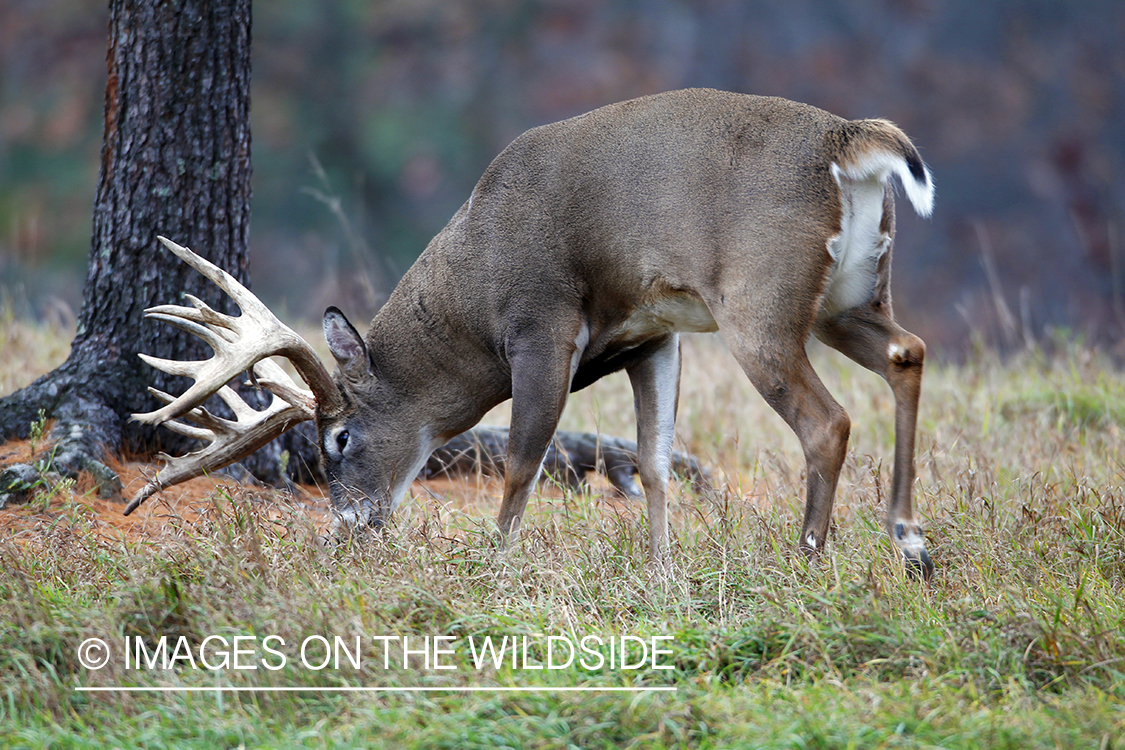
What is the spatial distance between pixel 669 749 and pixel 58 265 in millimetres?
18446

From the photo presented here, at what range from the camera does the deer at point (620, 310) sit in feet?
13.0

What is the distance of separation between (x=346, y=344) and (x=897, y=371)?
238cm

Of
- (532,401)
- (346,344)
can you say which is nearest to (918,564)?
(532,401)

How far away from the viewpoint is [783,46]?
70.5ft

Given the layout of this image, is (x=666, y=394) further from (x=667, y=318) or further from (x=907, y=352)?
(x=907, y=352)

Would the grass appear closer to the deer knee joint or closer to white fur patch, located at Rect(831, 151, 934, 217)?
the deer knee joint

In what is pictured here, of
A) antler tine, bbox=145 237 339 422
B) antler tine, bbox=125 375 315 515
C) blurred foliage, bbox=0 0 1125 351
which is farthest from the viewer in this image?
blurred foliage, bbox=0 0 1125 351

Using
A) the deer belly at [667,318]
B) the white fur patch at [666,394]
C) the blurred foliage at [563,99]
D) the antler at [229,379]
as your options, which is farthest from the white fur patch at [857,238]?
the blurred foliage at [563,99]

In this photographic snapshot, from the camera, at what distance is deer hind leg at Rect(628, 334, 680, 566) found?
4.77 metres

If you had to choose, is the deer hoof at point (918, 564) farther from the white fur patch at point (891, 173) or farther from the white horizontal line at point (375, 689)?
the white horizontal line at point (375, 689)

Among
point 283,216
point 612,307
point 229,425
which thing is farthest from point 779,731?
point 283,216

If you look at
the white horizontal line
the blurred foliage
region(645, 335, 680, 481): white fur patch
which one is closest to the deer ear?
region(645, 335, 680, 481): white fur patch

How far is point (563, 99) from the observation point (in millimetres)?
20984

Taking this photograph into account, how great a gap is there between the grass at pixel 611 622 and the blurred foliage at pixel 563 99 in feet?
47.1
